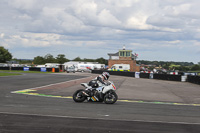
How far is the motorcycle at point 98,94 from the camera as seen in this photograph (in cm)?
1337

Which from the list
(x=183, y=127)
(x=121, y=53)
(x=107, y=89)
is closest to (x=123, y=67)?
(x=121, y=53)

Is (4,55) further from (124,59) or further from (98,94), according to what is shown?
(98,94)

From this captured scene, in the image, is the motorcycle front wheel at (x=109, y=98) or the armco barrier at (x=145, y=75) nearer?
the motorcycle front wheel at (x=109, y=98)

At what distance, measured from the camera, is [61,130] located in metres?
7.64

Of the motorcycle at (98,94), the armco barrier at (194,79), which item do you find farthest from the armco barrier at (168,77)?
the motorcycle at (98,94)

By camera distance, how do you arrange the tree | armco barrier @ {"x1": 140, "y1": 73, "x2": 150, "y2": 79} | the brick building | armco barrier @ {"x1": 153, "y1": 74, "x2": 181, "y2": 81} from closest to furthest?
armco barrier @ {"x1": 153, "y1": 74, "x2": 181, "y2": 81}, armco barrier @ {"x1": 140, "y1": 73, "x2": 150, "y2": 79}, the brick building, the tree

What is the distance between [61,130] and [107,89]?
19.6ft

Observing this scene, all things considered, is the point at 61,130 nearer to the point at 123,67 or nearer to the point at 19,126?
the point at 19,126

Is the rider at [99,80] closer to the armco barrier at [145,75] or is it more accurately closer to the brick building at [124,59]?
the armco barrier at [145,75]

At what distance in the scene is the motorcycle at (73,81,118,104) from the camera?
43.9 feet

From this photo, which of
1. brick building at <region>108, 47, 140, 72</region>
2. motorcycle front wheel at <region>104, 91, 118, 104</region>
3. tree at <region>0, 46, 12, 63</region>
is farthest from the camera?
tree at <region>0, 46, 12, 63</region>

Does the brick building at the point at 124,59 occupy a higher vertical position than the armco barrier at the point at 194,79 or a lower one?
higher

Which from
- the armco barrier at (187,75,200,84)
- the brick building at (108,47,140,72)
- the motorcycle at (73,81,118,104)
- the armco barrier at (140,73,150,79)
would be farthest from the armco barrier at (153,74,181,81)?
the brick building at (108,47,140,72)

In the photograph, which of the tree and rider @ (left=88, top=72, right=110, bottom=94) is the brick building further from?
rider @ (left=88, top=72, right=110, bottom=94)
